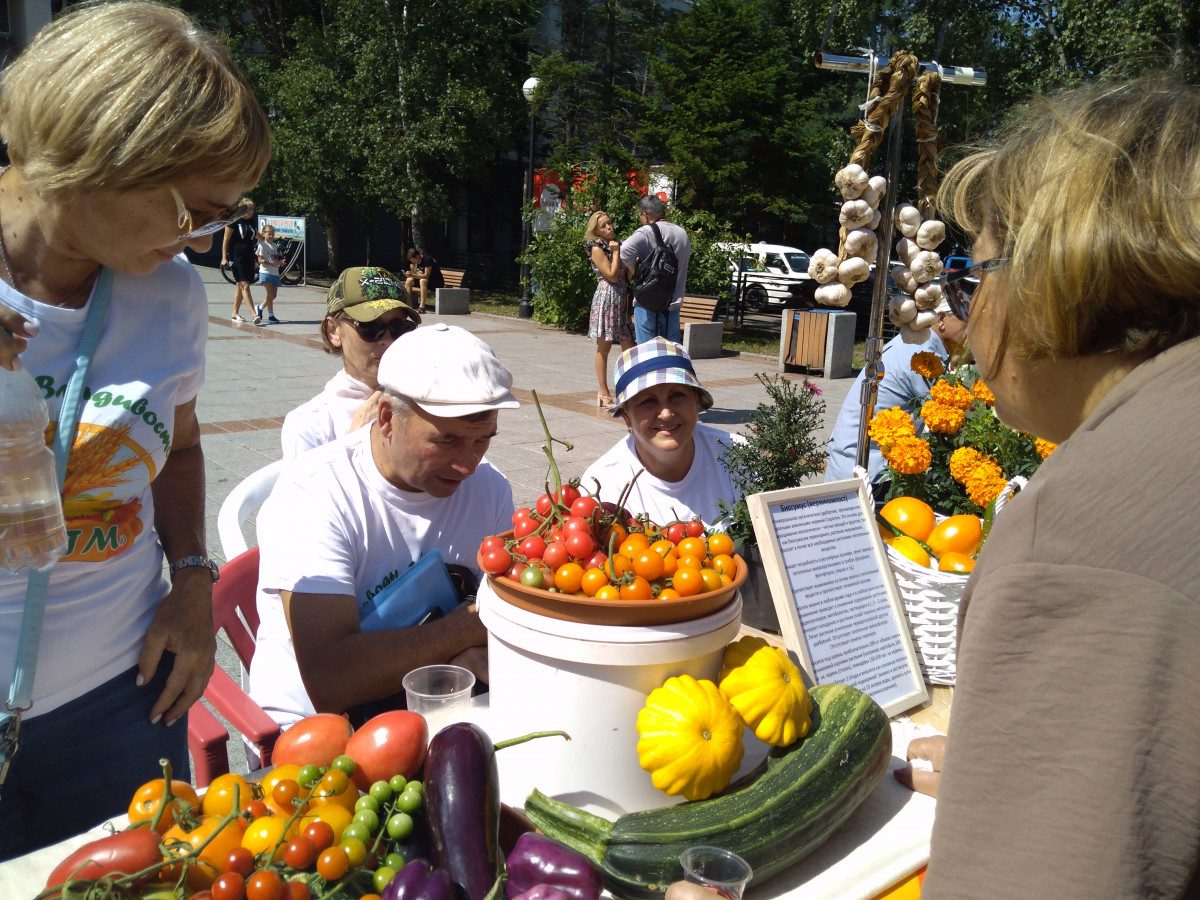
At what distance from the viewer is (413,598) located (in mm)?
2062

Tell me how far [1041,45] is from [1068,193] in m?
20.2

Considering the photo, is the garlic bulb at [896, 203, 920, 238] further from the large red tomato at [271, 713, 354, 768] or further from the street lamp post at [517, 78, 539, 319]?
the street lamp post at [517, 78, 539, 319]

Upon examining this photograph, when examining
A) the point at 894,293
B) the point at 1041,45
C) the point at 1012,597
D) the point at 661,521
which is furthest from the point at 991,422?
the point at 1041,45

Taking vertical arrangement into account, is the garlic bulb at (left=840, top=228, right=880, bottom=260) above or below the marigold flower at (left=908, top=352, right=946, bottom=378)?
above

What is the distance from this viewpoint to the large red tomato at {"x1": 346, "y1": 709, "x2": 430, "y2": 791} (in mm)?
1283

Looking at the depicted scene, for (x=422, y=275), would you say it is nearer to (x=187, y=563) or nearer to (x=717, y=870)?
(x=187, y=563)

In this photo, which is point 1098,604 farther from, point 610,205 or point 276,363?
point 610,205

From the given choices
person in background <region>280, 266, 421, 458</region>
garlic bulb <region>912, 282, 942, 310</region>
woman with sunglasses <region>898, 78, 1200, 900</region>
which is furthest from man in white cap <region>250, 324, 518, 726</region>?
woman with sunglasses <region>898, 78, 1200, 900</region>

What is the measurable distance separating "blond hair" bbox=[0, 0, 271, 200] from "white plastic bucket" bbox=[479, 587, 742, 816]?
0.98 metres

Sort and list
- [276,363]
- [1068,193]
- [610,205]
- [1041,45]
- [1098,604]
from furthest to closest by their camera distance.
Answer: [1041,45], [610,205], [276,363], [1068,193], [1098,604]

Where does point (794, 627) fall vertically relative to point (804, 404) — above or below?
below

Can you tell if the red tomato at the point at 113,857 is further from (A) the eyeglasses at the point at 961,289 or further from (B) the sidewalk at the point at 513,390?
(B) the sidewalk at the point at 513,390

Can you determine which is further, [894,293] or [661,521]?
[661,521]

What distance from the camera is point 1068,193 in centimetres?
97
